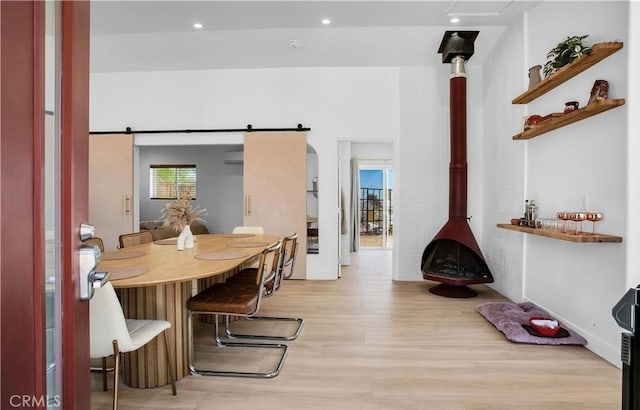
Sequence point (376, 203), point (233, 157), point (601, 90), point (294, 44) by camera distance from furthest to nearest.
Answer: point (376, 203)
point (233, 157)
point (294, 44)
point (601, 90)

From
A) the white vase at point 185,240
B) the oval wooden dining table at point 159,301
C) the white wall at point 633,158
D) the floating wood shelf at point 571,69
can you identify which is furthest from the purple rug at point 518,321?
the white vase at point 185,240

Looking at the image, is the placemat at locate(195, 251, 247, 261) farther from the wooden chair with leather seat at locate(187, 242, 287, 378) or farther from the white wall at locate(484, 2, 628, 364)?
the white wall at locate(484, 2, 628, 364)

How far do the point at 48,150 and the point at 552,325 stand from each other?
3.32 metres

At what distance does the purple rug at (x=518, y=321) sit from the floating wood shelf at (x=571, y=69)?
1.99 meters

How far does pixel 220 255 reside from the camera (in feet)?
7.81

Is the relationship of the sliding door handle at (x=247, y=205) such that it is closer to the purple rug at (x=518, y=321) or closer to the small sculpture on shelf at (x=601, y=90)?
the purple rug at (x=518, y=321)

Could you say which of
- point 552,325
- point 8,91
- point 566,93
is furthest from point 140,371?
point 566,93

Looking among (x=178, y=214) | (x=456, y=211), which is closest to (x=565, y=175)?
(x=456, y=211)

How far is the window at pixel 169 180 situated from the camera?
787cm

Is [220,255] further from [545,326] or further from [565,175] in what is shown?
[565,175]

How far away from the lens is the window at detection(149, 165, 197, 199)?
310 inches

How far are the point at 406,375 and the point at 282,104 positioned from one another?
3854 millimetres

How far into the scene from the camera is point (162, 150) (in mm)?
7895

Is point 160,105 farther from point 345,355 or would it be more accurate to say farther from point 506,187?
point 506,187
